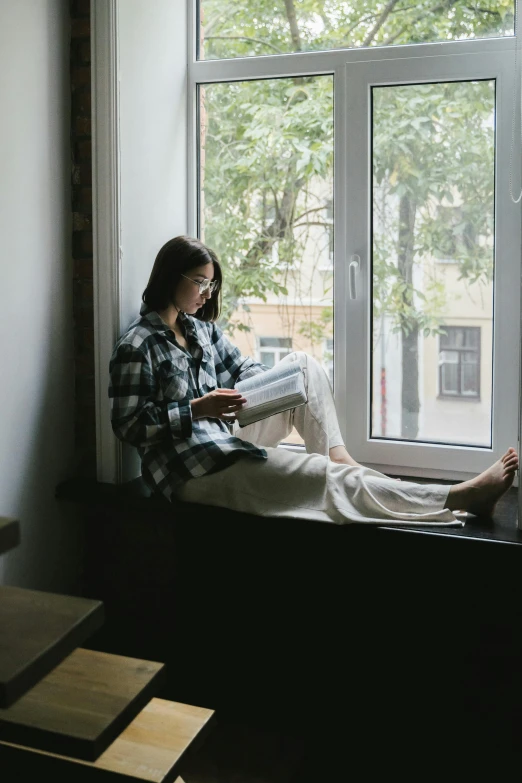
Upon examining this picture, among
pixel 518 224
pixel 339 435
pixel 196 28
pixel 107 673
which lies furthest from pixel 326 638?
pixel 196 28

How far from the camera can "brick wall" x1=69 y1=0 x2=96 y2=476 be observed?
2.47m

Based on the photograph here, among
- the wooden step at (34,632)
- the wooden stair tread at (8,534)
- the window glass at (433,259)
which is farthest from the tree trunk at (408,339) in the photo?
the wooden stair tread at (8,534)

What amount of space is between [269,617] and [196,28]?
2005mm

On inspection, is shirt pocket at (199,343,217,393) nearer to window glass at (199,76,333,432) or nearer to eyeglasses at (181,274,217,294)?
eyeglasses at (181,274,217,294)

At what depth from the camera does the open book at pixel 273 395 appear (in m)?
2.31

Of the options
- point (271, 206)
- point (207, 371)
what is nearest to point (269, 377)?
point (207, 371)

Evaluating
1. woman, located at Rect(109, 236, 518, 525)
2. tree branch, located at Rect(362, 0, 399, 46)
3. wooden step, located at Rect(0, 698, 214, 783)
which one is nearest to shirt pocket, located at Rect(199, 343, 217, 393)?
woman, located at Rect(109, 236, 518, 525)

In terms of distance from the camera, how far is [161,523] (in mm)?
2428

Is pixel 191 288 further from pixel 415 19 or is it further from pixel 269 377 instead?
pixel 415 19

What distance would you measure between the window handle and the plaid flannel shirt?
626 millimetres

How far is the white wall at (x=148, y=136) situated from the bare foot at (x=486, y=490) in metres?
1.03

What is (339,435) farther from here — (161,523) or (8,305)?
(8,305)

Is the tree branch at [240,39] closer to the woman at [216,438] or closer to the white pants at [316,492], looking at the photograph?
the woman at [216,438]

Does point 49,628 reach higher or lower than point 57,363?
lower
